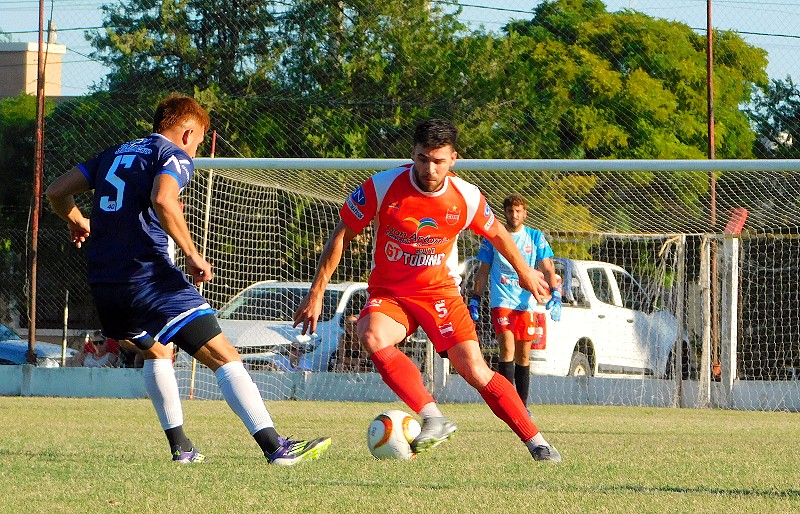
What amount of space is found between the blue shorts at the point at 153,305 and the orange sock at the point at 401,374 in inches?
39.9

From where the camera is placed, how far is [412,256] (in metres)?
6.80

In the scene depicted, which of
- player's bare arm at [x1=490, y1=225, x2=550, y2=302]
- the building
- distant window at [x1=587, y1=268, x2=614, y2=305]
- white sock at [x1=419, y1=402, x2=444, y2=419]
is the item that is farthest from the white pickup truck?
the building

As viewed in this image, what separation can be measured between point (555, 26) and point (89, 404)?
21991 mm

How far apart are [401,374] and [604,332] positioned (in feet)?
32.6

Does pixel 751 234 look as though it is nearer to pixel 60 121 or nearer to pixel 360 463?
pixel 360 463

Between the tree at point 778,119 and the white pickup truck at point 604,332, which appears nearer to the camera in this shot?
the white pickup truck at point 604,332

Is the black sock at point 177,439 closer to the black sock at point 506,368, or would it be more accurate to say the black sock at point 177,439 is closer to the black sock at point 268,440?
the black sock at point 268,440

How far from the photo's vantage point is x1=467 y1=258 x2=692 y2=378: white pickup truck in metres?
16.0

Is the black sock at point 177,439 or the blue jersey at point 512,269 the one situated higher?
the blue jersey at point 512,269

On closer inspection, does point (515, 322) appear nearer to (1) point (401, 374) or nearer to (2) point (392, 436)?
(1) point (401, 374)

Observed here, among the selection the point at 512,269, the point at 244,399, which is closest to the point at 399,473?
the point at 244,399

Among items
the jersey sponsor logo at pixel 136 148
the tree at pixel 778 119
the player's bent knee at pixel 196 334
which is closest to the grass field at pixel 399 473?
the player's bent knee at pixel 196 334

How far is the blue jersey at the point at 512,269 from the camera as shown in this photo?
1135cm

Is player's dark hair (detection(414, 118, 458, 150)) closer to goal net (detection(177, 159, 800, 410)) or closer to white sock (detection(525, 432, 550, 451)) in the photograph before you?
white sock (detection(525, 432, 550, 451))
